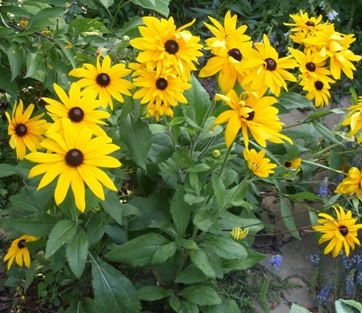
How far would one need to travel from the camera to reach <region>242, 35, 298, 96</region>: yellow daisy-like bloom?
56.7 inches

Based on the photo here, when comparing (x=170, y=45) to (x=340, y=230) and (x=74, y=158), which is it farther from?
(x=340, y=230)

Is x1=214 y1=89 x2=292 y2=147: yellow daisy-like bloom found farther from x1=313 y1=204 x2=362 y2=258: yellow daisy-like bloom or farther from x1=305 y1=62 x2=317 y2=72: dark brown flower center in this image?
x1=313 y1=204 x2=362 y2=258: yellow daisy-like bloom

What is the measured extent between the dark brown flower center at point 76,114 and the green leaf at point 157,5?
0.66 m

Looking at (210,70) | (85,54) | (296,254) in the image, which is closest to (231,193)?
(210,70)

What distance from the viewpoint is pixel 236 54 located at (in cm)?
148

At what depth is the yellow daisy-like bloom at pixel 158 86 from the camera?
1472 millimetres

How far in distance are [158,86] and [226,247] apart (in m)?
0.63

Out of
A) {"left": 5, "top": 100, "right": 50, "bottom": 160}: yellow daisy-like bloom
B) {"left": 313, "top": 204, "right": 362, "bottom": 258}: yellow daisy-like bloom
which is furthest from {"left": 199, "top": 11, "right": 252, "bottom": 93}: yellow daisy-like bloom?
{"left": 313, "top": 204, "right": 362, "bottom": 258}: yellow daisy-like bloom

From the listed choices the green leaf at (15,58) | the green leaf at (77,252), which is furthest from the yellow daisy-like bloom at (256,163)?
the green leaf at (15,58)

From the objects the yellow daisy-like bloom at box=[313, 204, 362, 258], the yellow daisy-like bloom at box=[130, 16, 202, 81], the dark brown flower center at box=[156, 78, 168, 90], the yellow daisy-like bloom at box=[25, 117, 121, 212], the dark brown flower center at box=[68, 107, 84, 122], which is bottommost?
the yellow daisy-like bloom at box=[313, 204, 362, 258]

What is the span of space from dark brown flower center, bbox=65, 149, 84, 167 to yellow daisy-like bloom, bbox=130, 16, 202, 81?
33 centimetres

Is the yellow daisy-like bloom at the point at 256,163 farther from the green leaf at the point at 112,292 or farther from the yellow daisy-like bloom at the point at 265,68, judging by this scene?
the green leaf at the point at 112,292

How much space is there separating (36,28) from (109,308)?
999 mm

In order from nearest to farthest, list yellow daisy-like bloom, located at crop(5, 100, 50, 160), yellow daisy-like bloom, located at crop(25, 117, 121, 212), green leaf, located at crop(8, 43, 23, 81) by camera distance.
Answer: yellow daisy-like bloom, located at crop(25, 117, 121, 212)
yellow daisy-like bloom, located at crop(5, 100, 50, 160)
green leaf, located at crop(8, 43, 23, 81)
